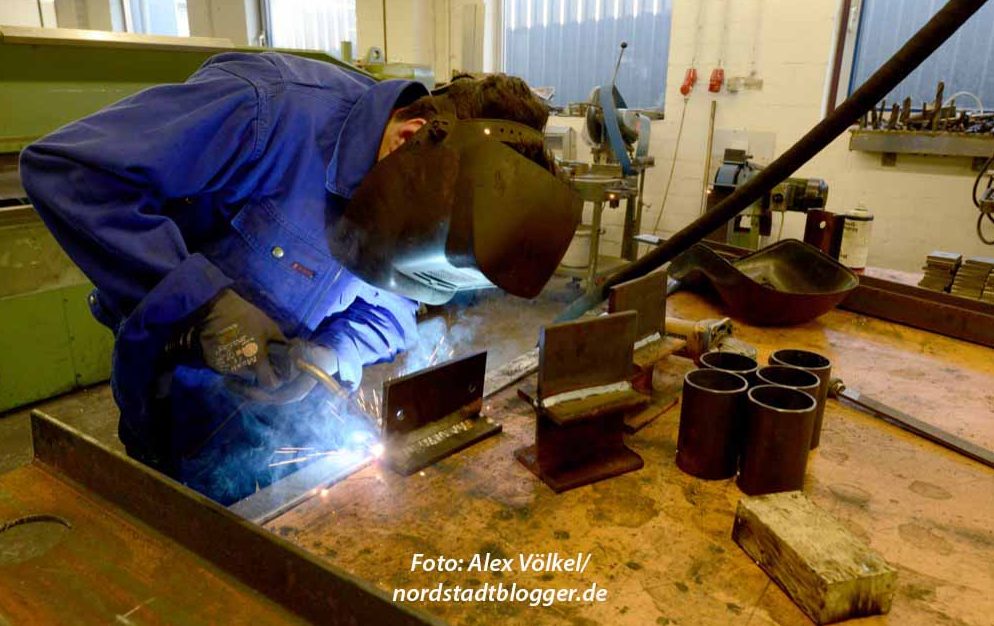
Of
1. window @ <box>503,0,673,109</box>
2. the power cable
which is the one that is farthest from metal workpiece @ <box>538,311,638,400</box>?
window @ <box>503,0,673,109</box>

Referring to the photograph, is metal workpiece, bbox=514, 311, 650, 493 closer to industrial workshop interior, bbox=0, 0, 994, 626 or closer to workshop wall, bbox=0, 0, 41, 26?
industrial workshop interior, bbox=0, 0, 994, 626

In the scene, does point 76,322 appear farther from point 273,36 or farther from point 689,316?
point 273,36

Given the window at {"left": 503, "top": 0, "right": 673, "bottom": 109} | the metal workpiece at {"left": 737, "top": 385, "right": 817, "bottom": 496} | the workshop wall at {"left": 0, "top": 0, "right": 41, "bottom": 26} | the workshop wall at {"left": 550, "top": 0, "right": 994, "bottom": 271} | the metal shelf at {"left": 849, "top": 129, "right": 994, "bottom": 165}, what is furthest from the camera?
the workshop wall at {"left": 0, "top": 0, "right": 41, "bottom": 26}

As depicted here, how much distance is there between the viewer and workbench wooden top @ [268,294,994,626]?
831 millimetres

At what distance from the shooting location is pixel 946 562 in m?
0.92

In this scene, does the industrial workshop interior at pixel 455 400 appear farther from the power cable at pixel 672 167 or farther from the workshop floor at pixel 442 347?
the power cable at pixel 672 167

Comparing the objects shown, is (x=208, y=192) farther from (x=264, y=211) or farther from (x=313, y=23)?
(x=313, y=23)

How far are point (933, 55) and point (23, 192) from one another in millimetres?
5224

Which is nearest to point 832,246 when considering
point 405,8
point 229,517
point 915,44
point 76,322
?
point 915,44

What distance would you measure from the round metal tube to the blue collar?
72cm

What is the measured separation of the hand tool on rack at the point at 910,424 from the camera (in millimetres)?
1201

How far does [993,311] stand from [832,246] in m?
0.52

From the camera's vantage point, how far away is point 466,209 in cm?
105

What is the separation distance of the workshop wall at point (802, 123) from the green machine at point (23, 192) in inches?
129
